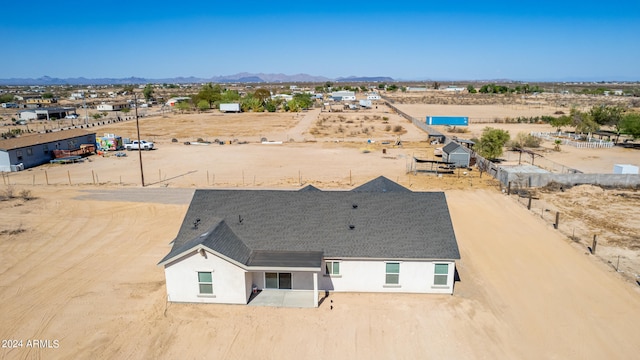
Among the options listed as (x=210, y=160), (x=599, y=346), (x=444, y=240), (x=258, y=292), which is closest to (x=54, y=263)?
(x=258, y=292)

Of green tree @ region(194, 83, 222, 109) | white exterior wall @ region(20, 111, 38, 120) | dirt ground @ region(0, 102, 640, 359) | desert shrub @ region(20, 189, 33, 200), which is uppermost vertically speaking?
green tree @ region(194, 83, 222, 109)

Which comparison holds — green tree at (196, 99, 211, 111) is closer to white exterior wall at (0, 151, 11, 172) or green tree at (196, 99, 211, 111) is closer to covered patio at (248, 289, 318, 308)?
white exterior wall at (0, 151, 11, 172)

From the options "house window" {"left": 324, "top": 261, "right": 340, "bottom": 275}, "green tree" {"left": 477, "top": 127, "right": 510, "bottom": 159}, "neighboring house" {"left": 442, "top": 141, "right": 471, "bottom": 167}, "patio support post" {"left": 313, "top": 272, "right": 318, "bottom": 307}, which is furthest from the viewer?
"green tree" {"left": 477, "top": 127, "right": 510, "bottom": 159}

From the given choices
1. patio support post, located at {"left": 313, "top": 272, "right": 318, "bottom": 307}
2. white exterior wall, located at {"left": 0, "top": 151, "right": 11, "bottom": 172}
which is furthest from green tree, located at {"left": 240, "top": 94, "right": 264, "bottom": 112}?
patio support post, located at {"left": 313, "top": 272, "right": 318, "bottom": 307}

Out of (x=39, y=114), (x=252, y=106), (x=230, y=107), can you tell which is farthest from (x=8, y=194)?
(x=252, y=106)

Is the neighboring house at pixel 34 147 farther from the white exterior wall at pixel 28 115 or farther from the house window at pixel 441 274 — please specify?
the white exterior wall at pixel 28 115

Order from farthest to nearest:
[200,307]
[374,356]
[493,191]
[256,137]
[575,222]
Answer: [256,137]
[493,191]
[575,222]
[200,307]
[374,356]

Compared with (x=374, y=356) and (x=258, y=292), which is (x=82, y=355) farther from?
(x=374, y=356)
